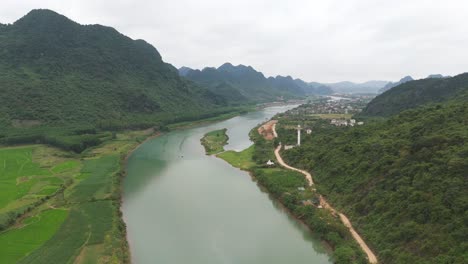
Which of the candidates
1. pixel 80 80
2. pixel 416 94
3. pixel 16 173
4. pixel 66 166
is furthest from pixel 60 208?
pixel 416 94

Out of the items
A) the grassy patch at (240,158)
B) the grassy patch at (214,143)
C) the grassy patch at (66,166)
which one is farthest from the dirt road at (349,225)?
the grassy patch at (66,166)

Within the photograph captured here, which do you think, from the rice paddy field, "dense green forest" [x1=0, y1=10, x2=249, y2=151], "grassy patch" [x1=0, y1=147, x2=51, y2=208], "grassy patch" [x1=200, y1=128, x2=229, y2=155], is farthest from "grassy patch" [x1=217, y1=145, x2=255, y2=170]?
"dense green forest" [x1=0, y1=10, x2=249, y2=151]

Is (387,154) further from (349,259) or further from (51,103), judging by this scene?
(51,103)

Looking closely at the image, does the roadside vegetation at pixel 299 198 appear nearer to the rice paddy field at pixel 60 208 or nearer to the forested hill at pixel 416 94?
the rice paddy field at pixel 60 208

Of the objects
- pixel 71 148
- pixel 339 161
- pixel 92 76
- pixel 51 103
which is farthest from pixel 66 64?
pixel 339 161

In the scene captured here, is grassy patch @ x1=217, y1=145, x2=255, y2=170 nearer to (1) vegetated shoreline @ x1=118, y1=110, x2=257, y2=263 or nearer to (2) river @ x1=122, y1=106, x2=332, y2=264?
(2) river @ x1=122, y1=106, x2=332, y2=264

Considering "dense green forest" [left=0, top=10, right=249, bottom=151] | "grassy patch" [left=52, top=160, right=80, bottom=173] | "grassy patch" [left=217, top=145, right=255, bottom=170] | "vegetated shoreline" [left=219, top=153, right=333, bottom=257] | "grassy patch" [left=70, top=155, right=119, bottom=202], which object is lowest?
"vegetated shoreline" [left=219, top=153, right=333, bottom=257]
